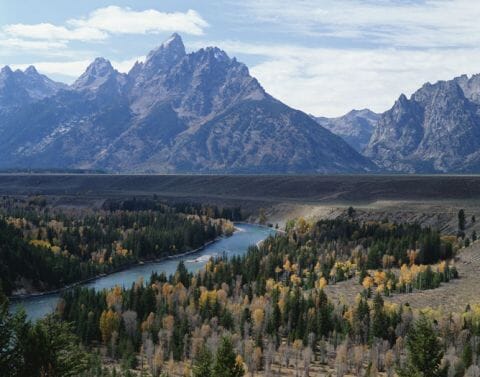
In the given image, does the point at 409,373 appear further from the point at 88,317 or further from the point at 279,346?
the point at 88,317

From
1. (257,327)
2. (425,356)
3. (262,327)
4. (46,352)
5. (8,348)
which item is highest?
(8,348)

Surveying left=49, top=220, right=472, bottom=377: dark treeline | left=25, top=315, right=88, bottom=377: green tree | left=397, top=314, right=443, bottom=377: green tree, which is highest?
left=25, top=315, right=88, bottom=377: green tree

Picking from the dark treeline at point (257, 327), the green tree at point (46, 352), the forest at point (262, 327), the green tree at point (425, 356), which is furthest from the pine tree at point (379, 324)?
the green tree at point (46, 352)

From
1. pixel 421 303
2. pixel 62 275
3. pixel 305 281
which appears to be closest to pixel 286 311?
pixel 421 303

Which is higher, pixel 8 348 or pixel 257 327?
pixel 8 348

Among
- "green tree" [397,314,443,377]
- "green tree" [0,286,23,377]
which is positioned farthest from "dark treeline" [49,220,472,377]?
"green tree" [0,286,23,377]

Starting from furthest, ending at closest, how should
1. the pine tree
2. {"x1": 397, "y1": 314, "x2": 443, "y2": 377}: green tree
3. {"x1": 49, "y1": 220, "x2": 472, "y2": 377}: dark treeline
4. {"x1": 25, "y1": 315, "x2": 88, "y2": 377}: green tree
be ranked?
1. the pine tree
2. {"x1": 49, "y1": 220, "x2": 472, "y2": 377}: dark treeline
3. {"x1": 397, "y1": 314, "x2": 443, "y2": 377}: green tree
4. {"x1": 25, "y1": 315, "x2": 88, "y2": 377}: green tree

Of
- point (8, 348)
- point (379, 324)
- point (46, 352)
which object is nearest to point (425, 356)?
point (46, 352)

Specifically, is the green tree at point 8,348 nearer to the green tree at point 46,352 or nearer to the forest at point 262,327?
the green tree at point 46,352

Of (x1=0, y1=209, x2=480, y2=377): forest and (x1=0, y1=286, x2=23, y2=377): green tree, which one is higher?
(x1=0, y1=286, x2=23, y2=377): green tree

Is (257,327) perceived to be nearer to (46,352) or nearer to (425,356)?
(425,356)

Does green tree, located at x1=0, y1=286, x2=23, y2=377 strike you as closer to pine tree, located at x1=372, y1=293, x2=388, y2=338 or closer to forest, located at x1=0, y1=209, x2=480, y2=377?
forest, located at x1=0, y1=209, x2=480, y2=377

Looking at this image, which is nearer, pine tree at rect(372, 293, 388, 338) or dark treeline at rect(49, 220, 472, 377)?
dark treeline at rect(49, 220, 472, 377)

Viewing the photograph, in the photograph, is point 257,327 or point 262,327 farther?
point 262,327
